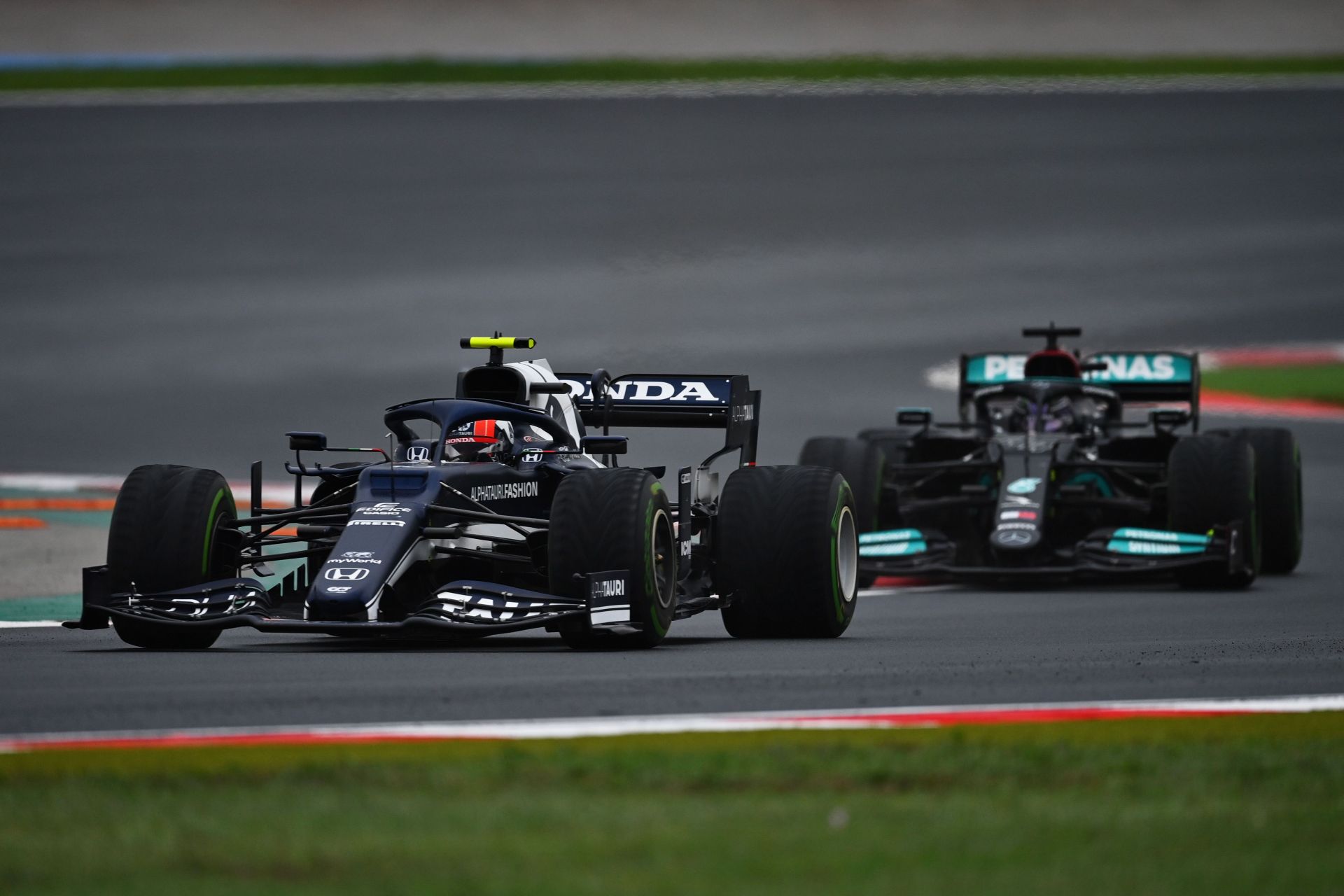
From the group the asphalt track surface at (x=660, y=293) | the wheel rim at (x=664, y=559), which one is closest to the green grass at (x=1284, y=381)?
the asphalt track surface at (x=660, y=293)

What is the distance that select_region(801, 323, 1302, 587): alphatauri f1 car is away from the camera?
17.1 m

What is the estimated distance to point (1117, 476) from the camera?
1850cm

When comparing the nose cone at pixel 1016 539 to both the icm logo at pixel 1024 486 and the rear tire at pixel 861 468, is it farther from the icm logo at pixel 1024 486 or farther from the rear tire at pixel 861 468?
the rear tire at pixel 861 468

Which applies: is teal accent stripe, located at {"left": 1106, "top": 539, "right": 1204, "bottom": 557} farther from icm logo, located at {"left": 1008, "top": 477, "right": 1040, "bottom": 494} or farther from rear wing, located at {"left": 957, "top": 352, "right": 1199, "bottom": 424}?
rear wing, located at {"left": 957, "top": 352, "right": 1199, "bottom": 424}

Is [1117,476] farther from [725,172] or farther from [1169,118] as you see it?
[1169,118]

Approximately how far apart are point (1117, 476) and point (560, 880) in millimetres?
13459

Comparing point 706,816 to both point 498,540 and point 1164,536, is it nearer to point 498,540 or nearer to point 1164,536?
point 498,540

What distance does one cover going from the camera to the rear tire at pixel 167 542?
39.2ft

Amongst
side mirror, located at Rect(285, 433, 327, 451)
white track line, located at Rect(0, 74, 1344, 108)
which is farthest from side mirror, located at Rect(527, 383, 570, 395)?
white track line, located at Rect(0, 74, 1344, 108)

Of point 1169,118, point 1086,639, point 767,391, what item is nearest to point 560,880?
point 1086,639

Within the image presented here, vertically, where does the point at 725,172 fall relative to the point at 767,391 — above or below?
above

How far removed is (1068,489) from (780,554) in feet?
→ 18.3

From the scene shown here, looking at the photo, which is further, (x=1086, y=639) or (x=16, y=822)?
(x=1086, y=639)

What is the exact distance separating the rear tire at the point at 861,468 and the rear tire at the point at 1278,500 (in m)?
2.93
